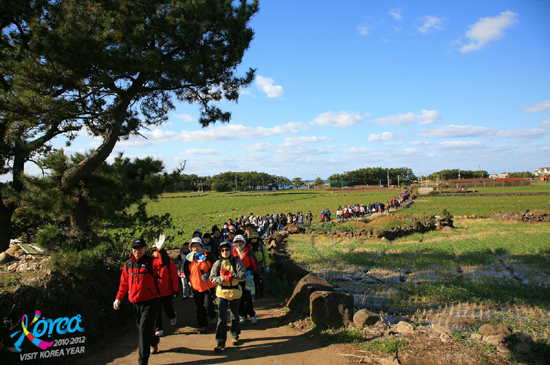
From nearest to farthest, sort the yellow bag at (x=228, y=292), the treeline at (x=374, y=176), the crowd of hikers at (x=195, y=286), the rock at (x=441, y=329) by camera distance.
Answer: the crowd of hikers at (x=195, y=286) < the rock at (x=441, y=329) < the yellow bag at (x=228, y=292) < the treeline at (x=374, y=176)

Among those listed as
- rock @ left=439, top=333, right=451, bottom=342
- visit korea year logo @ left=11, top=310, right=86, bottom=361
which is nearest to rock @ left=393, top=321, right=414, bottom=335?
rock @ left=439, top=333, right=451, bottom=342

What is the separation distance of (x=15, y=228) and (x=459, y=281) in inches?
411

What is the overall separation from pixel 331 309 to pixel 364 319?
54 centimetres

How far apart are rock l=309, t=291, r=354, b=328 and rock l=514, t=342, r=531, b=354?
2.20m

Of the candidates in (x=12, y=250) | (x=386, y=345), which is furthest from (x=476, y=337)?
(x=12, y=250)

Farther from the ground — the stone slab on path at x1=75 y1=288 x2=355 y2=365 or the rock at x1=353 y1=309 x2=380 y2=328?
the rock at x1=353 y1=309 x2=380 y2=328

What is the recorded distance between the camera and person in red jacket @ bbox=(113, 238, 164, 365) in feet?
14.3

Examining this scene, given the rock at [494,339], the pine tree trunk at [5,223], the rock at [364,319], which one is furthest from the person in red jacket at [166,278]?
the rock at [494,339]

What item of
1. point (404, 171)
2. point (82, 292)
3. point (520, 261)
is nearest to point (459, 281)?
point (520, 261)

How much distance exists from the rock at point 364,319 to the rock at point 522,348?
1823mm

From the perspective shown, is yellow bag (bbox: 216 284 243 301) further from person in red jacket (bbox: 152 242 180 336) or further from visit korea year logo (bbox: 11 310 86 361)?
visit korea year logo (bbox: 11 310 86 361)

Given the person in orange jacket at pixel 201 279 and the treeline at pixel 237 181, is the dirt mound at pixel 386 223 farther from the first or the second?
the treeline at pixel 237 181

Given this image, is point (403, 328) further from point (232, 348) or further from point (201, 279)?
point (201, 279)

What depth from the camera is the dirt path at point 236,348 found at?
178 inches
